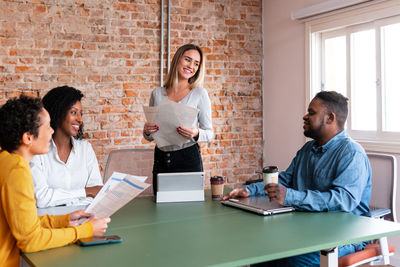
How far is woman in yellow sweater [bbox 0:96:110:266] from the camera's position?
1.49m

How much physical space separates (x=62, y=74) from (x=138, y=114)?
2.62ft

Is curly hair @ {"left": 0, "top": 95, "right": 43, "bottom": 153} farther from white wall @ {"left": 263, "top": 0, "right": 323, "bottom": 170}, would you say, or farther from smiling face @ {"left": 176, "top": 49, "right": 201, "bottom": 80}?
white wall @ {"left": 263, "top": 0, "right": 323, "bottom": 170}

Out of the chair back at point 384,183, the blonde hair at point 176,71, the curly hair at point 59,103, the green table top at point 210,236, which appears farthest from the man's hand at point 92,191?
the chair back at point 384,183

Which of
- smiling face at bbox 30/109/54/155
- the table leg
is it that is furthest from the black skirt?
the table leg

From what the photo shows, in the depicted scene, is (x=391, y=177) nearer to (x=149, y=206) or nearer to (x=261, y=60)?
(x=149, y=206)

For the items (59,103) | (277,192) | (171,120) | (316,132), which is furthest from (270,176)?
(59,103)

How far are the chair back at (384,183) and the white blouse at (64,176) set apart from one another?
1.65 meters

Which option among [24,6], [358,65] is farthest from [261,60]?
[24,6]

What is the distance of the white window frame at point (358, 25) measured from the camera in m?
3.55

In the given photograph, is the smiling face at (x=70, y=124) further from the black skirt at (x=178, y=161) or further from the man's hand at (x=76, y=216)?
the man's hand at (x=76, y=216)

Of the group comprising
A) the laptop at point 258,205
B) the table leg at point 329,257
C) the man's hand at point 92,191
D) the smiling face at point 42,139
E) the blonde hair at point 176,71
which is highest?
the blonde hair at point 176,71

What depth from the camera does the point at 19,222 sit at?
4.86 feet

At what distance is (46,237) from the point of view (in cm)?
150

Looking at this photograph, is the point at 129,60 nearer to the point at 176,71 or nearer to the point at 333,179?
the point at 176,71
